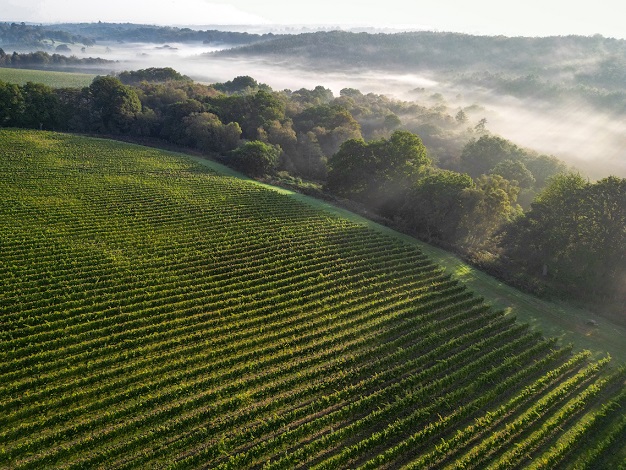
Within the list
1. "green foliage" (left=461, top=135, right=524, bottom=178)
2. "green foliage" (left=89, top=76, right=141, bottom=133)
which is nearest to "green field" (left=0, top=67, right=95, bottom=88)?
"green foliage" (left=89, top=76, right=141, bottom=133)

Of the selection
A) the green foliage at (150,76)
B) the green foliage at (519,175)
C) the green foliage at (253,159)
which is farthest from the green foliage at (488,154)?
the green foliage at (150,76)

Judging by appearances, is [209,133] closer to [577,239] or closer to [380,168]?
[380,168]

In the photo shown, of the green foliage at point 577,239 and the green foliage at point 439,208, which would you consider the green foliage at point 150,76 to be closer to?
the green foliage at point 439,208

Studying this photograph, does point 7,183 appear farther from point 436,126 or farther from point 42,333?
point 436,126

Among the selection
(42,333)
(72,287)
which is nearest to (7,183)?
(72,287)

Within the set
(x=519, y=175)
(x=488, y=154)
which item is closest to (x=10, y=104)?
(x=519, y=175)
